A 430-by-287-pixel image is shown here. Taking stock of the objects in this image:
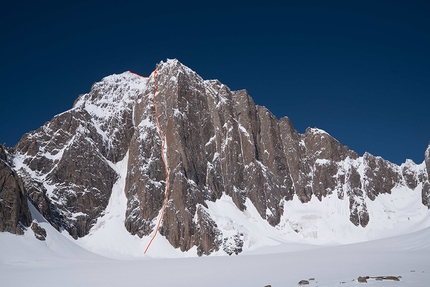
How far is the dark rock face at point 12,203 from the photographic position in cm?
10225

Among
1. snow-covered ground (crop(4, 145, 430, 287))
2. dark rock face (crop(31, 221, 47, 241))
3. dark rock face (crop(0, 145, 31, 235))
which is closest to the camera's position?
snow-covered ground (crop(4, 145, 430, 287))

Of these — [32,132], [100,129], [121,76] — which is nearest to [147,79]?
[121,76]

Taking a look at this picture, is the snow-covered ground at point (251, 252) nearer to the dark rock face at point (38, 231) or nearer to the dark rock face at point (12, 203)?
the dark rock face at point (38, 231)

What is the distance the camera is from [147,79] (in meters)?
165

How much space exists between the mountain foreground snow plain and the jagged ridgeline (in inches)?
35.8

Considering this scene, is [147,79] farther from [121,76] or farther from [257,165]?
[257,165]

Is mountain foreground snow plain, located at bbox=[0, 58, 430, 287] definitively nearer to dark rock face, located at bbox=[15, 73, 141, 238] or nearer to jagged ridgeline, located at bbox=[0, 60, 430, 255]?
jagged ridgeline, located at bbox=[0, 60, 430, 255]

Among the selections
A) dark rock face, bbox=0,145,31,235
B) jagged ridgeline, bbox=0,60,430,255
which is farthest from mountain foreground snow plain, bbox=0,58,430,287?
dark rock face, bbox=0,145,31,235

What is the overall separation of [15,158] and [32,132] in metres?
10.6

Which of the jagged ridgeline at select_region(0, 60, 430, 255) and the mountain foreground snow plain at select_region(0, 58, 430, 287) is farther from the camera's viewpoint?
the jagged ridgeline at select_region(0, 60, 430, 255)

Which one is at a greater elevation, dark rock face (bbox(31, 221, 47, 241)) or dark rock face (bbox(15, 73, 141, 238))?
dark rock face (bbox(15, 73, 141, 238))

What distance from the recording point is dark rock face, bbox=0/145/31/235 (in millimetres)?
102250

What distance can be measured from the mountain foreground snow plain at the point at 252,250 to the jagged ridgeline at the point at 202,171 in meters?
0.91

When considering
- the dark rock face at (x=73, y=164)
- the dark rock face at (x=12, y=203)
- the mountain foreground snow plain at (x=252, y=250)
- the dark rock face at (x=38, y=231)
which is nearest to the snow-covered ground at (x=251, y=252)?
the mountain foreground snow plain at (x=252, y=250)
